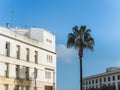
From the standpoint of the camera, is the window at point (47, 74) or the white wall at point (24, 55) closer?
the white wall at point (24, 55)

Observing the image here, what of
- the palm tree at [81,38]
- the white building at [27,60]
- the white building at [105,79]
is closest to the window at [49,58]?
the white building at [27,60]

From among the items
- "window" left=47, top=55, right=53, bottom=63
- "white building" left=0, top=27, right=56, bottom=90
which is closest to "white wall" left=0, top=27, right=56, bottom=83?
"white building" left=0, top=27, right=56, bottom=90

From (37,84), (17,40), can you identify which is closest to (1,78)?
(17,40)

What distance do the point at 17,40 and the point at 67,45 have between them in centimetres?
838

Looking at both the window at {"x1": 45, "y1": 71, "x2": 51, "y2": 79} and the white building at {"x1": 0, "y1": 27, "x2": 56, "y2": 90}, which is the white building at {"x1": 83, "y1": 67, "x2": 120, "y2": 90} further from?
the white building at {"x1": 0, "y1": 27, "x2": 56, "y2": 90}

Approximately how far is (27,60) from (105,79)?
103m

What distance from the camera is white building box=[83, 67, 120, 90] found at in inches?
5704

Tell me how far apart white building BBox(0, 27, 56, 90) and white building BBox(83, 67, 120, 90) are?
8222 centimetres

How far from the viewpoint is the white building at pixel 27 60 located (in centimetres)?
5038

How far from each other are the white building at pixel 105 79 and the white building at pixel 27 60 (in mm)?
82221

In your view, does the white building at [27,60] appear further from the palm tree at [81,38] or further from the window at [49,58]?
the palm tree at [81,38]

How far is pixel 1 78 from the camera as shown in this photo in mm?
48750

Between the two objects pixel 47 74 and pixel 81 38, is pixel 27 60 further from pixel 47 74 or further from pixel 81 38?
pixel 81 38

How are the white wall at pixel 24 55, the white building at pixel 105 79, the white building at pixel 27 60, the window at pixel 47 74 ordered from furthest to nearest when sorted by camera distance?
the white building at pixel 105 79 → the window at pixel 47 74 → the white building at pixel 27 60 → the white wall at pixel 24 55
